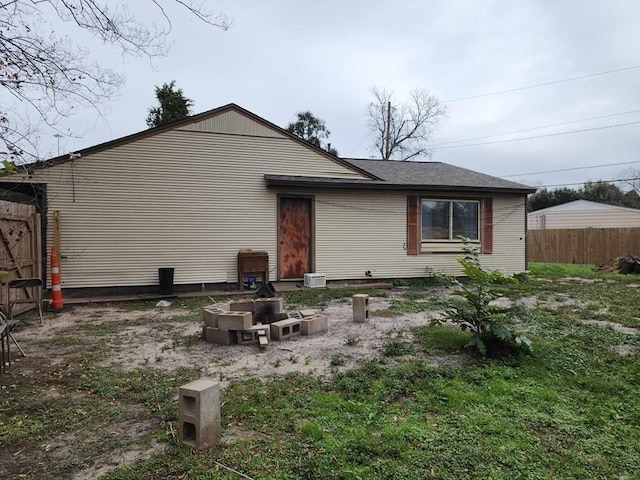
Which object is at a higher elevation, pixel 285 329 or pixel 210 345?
pixel 285 329

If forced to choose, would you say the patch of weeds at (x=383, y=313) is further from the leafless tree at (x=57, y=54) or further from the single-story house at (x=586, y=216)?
the single-story house at (x=586, y=216)

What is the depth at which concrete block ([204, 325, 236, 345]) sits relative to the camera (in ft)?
16.3

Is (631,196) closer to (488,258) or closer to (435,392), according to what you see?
(488,258)

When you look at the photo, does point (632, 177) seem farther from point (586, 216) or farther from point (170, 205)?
point (170, 205)

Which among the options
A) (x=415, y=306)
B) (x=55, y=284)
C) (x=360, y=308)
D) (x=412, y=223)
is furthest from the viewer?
(x=412, y=223)

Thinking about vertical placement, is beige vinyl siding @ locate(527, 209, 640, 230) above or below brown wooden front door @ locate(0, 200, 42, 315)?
above

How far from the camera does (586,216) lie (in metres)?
28.2

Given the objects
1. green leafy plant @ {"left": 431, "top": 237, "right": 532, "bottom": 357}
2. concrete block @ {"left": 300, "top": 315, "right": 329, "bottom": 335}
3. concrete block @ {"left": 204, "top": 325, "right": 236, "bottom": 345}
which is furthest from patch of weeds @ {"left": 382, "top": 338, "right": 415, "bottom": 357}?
concrete block @ {"left": 204, "top": 325, "right": 236, "bottom": 345}

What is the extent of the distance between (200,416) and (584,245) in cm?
2032

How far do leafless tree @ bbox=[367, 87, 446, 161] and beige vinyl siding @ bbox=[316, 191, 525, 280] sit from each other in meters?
20.8

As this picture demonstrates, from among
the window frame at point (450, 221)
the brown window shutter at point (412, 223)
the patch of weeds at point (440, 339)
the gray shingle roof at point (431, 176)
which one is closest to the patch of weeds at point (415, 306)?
the patch of weeds at point (440, 339)

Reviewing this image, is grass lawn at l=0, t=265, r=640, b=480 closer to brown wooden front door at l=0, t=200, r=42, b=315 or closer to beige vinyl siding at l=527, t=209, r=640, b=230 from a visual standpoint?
brown wooden front door at l=0, t=200, r=42, b=315

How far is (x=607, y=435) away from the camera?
2.79 metres

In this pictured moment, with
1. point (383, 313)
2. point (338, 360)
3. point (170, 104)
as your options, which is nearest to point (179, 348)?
point (338, 360)
